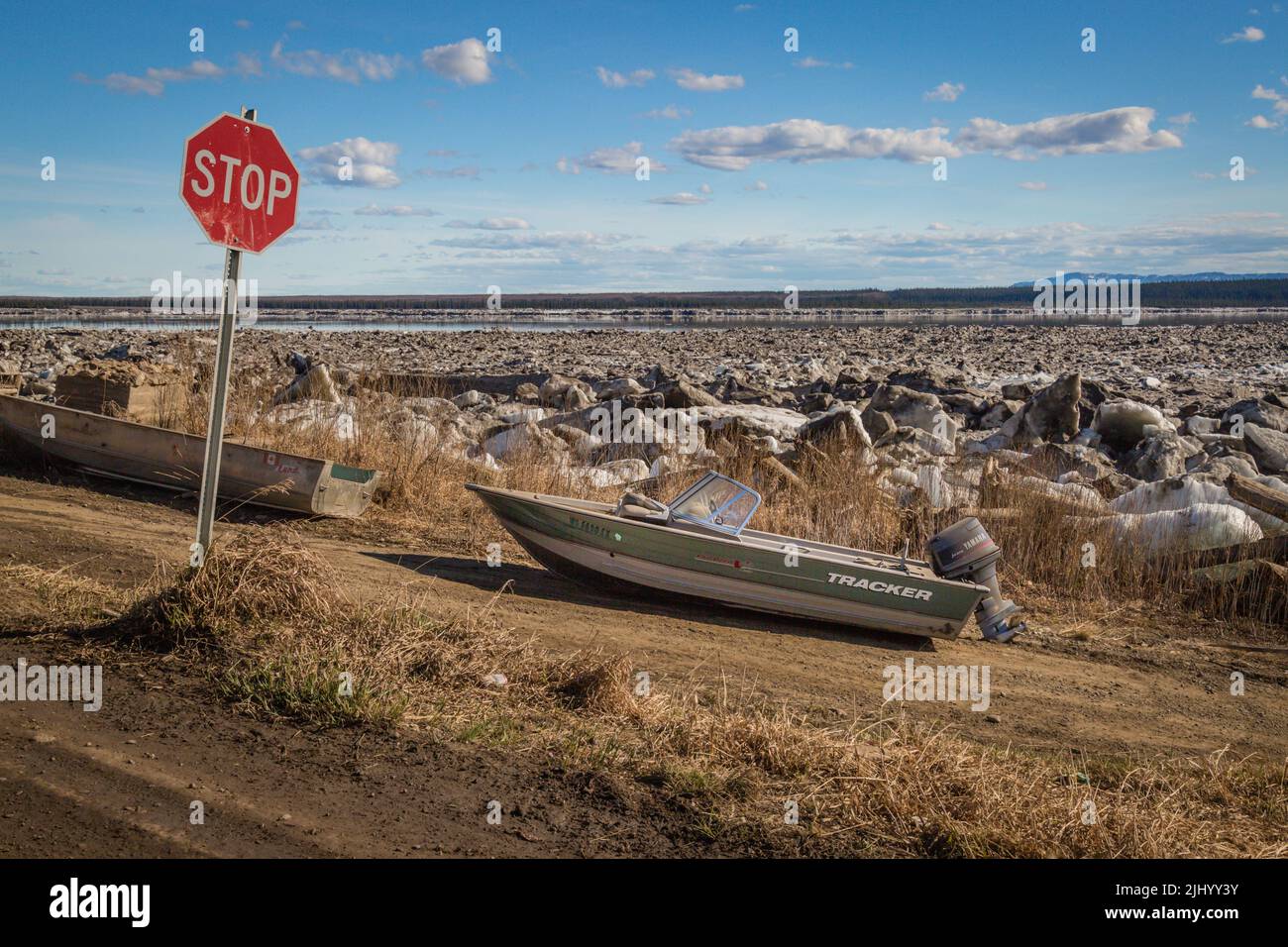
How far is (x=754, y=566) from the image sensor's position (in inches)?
356

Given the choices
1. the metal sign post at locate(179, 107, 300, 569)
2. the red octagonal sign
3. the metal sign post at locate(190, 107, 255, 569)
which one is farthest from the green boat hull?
the red octagonal sign

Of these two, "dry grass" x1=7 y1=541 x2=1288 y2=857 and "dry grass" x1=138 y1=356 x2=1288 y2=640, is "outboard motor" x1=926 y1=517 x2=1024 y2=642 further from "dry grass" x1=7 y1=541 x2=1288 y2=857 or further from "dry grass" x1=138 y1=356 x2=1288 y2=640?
"dry grass" x1=7 y1=541 x2=1288 y2=857

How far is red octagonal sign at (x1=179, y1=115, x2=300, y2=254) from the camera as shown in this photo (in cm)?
571

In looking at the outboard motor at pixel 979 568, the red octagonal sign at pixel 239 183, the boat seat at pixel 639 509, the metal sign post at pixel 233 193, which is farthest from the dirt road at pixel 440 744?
the red octagonal sign at pixel 239 183

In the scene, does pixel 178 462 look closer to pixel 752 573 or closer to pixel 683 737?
pixel 752 573

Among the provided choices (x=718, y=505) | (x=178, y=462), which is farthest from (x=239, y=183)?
(x=178, y=462)

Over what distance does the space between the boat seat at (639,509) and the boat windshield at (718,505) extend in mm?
148

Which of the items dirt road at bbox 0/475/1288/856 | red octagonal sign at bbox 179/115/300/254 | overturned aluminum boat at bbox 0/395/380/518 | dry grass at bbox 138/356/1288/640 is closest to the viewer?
dirt road at bbox 0/475/1288/856

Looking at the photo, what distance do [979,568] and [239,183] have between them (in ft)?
21.2

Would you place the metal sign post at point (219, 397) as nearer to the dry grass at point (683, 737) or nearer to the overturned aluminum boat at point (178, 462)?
the dry grass at point (683, 737)

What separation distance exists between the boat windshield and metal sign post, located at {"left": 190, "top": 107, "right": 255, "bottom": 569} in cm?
415
